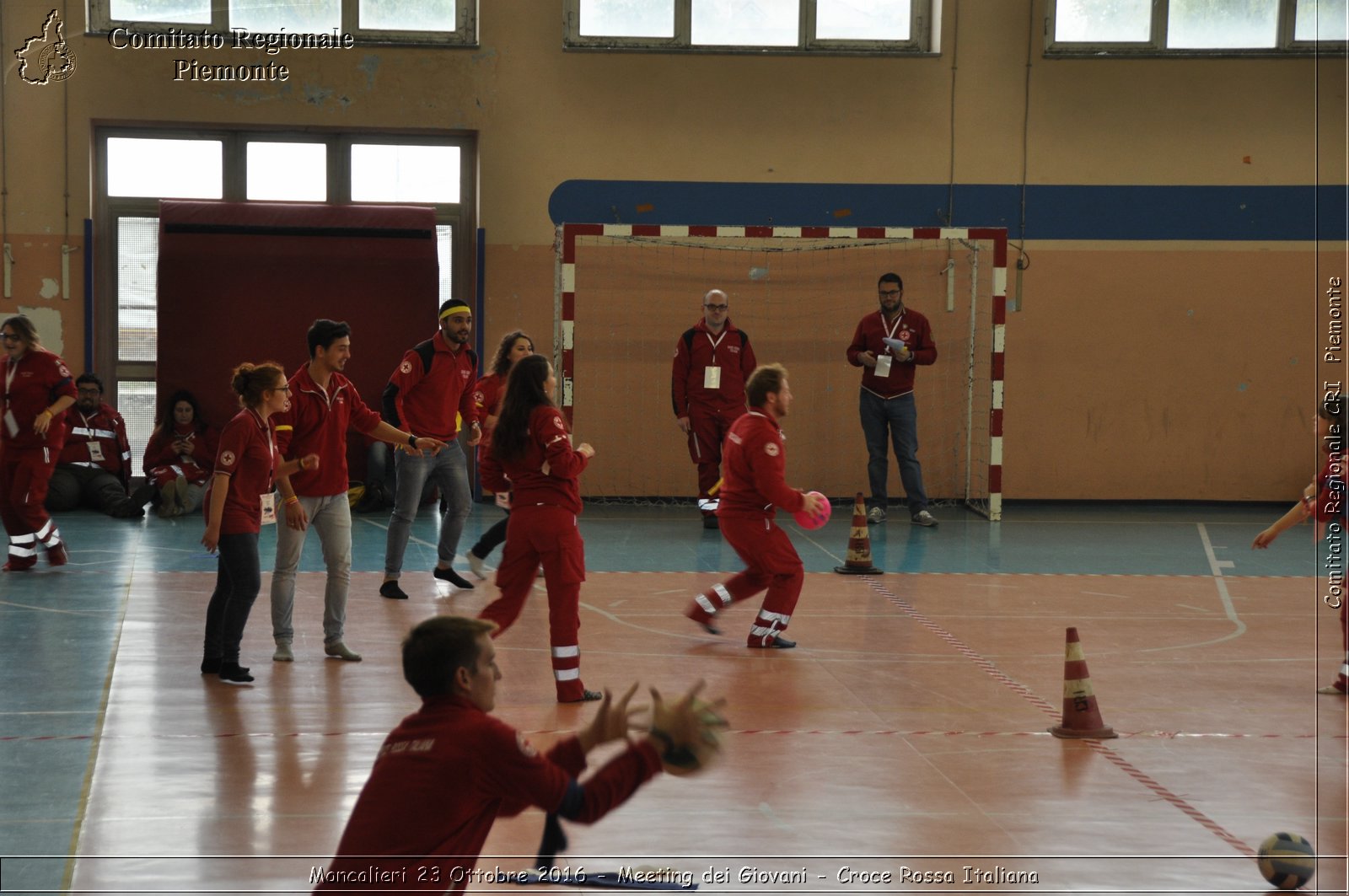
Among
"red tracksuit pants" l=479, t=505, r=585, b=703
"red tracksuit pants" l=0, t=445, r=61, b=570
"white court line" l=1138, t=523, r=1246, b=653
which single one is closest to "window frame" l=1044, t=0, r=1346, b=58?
"white court line" l=1138, t=523, r=1246, b=653

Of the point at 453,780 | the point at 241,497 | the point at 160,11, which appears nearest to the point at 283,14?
the point at 160,11

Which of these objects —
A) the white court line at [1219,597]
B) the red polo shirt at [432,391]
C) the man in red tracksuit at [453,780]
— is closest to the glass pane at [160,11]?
the red polo shirt at [432,391]

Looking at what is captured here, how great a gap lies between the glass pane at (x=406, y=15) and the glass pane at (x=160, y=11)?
175cm

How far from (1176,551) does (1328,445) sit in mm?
5266

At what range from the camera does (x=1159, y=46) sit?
50.7ft

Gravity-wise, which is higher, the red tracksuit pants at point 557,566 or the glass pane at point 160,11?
the glass pane at point 160,11

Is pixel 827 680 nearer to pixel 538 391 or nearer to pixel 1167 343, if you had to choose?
pixel 538 391

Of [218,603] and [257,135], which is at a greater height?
[257,135]

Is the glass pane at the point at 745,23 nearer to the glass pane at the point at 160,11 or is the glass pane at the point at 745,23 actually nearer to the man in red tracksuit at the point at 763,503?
the glass pane at the point at 160,11

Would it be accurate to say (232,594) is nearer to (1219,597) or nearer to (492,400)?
(492,400)

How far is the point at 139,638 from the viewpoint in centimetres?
813

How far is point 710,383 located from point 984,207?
4427 millimetres

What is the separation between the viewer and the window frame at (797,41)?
593 inches

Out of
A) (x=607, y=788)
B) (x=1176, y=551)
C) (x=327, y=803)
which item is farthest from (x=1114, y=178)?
(x=607, y=788)
